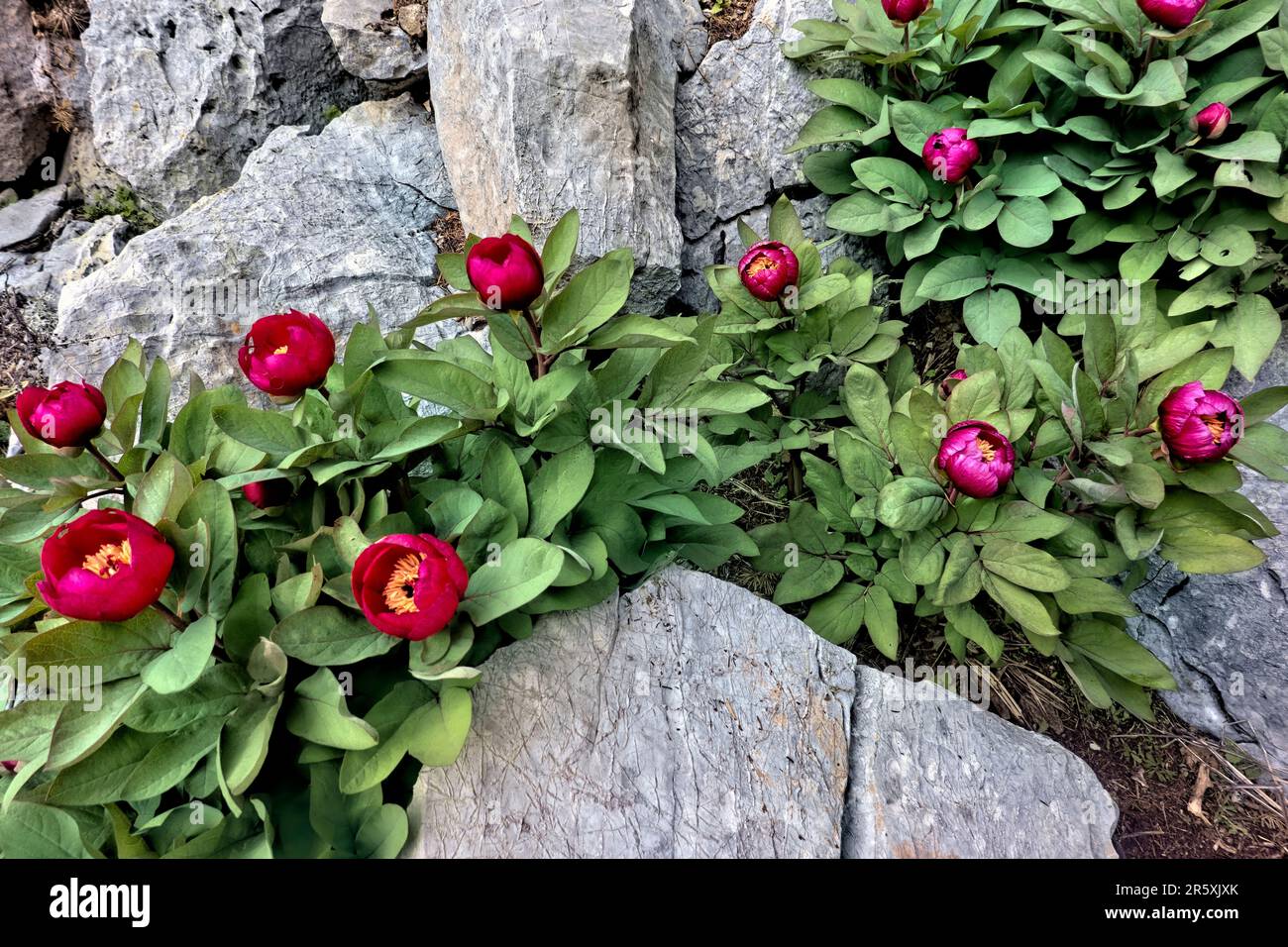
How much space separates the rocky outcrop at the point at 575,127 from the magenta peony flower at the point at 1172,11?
168 cm

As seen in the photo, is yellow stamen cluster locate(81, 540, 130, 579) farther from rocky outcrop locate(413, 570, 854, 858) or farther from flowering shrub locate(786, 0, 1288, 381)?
flowering shrub locate(786, 0, 1288, 381)

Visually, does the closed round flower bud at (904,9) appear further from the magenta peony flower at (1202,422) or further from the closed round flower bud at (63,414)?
the closed round flower bud at (63,414)

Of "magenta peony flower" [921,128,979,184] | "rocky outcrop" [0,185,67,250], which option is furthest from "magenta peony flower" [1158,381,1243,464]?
"rocky outcrop" [0,185,67,250]

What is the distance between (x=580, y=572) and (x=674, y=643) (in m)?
0.40

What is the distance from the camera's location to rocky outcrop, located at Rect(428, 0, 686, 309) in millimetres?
2930

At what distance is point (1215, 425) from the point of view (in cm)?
186

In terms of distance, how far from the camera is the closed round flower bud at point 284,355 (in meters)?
1.69

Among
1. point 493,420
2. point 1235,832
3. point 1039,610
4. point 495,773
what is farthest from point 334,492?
point 1235,832

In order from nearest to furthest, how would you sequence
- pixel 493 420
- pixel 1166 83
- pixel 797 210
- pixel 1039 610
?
pixel 493 420 → pixel 1039 610 → pixel 1166 83 → pixel 797 210

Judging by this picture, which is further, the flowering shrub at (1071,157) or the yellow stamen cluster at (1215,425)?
the flowering shrub at (1071,157)

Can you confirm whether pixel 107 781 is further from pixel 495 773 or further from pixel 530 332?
pixel 530 332

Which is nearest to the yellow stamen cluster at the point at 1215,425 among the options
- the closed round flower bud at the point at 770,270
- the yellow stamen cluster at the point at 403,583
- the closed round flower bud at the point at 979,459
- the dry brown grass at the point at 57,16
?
the closed round flower bud at the point at 979,459

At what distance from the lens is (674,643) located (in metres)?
2.08

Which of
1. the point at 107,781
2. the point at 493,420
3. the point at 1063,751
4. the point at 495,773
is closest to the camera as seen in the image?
the point at 107,781
